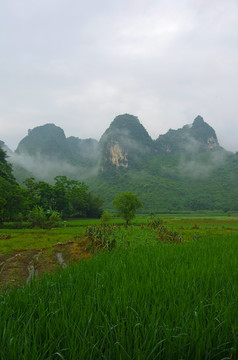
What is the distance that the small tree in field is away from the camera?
40.3m

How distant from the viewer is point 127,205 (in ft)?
136

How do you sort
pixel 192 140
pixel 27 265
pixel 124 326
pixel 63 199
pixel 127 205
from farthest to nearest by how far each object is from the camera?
pixel 192 140
pixel 63 199
pixel 127 205
pixel 27 265
pixel 124 326

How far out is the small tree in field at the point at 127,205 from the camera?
132ft

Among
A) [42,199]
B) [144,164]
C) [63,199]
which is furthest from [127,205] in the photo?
[144,164]

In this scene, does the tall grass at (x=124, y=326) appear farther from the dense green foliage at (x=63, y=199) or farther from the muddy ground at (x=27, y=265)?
the dense green foliage at (x=63, y=199)

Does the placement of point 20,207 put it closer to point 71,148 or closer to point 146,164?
point 146,164

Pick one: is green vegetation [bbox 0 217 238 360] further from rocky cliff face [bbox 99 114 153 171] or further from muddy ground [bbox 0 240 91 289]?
rocky cliff face [bbox 99 114 153 171]

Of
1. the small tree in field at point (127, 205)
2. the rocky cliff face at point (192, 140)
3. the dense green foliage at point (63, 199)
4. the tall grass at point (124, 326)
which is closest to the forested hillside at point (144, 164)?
the rocky cliff face at point (192, 140)

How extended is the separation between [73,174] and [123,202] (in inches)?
4531

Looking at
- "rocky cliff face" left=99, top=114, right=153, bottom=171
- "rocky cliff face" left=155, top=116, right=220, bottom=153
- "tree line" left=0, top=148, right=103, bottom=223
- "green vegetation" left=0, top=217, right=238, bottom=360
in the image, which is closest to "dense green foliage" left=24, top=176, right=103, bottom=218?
"tree line" left=0, top=148, right=103, bottom=223

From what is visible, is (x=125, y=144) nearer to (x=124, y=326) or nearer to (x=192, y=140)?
(x=192, y=140)

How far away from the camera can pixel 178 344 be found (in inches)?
56.8

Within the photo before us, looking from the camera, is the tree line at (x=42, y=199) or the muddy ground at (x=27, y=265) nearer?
the muddy ground at (x=27, y=265)

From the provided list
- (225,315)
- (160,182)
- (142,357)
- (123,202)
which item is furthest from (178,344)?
(160,182)
